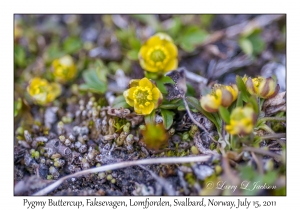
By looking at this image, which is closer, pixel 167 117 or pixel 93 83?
pixel 167 117

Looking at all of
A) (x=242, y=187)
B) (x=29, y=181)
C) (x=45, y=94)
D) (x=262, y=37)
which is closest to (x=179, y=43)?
(x=262, y=37)

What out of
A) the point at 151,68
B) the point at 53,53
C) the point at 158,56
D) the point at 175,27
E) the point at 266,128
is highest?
the point at 175,27

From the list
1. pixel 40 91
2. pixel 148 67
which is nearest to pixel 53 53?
pixel 40 91

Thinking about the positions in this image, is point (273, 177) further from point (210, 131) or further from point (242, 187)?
point (210, 131)

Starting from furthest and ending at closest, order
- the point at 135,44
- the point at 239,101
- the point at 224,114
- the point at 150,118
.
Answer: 1. the point at 135,44
2. the point at 150,118
3. the point at 239,101
4. the point at 224,114

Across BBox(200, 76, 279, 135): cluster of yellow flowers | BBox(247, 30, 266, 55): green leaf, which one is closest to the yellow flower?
BBox(200, 76, 279, 135): cluster of yellow flowers

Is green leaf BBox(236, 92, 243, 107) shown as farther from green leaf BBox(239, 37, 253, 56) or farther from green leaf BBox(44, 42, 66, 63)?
green leaf BBox(44, 42, 66, 63)

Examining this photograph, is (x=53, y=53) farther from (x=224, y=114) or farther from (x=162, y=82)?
(x=224, y=114)
